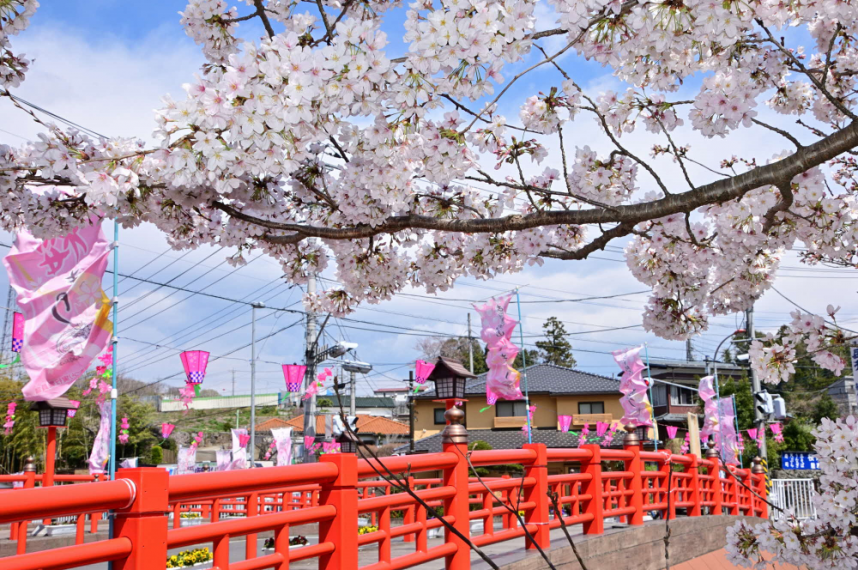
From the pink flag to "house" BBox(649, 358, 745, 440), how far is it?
36.1 meters

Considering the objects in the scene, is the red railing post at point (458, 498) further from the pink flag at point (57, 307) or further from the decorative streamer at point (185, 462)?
the decorative streamer at point (185, 462)

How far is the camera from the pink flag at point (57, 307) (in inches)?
336

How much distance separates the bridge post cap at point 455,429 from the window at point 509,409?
33541 millimetres

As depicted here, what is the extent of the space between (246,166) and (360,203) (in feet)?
3.79

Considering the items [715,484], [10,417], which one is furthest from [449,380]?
[10,417]

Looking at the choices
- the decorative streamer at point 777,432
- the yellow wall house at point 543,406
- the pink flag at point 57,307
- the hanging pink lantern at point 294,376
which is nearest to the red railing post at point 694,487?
the pink flag at point 57,307

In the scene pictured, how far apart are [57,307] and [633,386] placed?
52.8 feet

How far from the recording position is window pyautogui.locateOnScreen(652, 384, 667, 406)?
44.1 m

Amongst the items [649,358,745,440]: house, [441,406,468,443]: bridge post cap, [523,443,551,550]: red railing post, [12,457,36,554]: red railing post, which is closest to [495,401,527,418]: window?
[649,358,745,440]: house

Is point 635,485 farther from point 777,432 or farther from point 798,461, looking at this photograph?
point 798,461

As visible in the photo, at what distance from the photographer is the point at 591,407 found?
38.2 meters

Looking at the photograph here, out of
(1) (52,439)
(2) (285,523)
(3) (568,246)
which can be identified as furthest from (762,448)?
(2) (285,523)

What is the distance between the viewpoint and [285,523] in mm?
3701

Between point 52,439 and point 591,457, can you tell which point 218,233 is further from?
point 52,439
